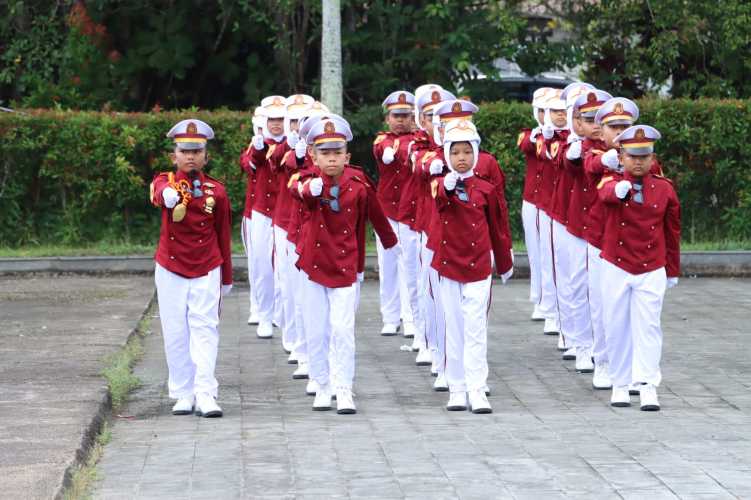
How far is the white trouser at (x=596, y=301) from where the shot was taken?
11055mm

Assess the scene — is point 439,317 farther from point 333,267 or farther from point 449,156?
point 449,156

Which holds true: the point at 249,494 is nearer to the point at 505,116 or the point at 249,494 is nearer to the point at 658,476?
the point at 658,476

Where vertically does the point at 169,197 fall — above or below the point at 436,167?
below

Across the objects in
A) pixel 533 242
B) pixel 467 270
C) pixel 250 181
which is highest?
pixel 250 181

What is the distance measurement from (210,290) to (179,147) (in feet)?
3.28

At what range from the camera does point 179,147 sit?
33.8ft

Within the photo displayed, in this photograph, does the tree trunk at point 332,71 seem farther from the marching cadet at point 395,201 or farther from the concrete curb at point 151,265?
the marching cadet at point 395,201

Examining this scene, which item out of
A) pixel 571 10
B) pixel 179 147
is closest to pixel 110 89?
pixel 571 10

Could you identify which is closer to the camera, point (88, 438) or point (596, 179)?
point (88, 438)

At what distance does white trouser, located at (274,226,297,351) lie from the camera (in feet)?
39.3

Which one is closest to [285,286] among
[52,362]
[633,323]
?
[52,362]

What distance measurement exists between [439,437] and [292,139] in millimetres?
3844

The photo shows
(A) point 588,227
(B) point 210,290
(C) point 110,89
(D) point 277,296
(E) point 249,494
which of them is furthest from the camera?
(C) point 110,89

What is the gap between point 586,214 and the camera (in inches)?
471
